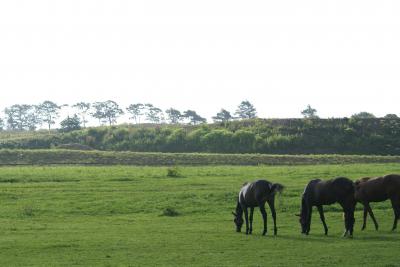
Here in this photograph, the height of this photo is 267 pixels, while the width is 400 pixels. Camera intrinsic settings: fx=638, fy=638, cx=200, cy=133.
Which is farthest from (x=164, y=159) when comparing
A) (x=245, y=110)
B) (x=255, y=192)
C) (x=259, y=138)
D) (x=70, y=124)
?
(x=245, y=110)

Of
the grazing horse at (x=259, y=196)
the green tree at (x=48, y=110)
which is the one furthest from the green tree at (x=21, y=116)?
the grazing horse at (x=259, y=196)

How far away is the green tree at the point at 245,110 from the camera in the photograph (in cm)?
15975

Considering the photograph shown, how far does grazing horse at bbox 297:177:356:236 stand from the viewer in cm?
2209

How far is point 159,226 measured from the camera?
25266mm

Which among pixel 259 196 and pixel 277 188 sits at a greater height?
pixel 277 188

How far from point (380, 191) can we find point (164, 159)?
45464 millimetres

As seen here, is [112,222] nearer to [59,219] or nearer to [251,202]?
[59,219]

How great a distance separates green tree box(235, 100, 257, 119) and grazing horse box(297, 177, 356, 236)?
136465 millimetres

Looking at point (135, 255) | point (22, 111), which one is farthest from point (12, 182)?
point (22, 111)

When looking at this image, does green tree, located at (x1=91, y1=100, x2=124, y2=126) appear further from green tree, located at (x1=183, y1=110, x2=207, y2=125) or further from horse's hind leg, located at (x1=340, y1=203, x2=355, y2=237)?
horse's hind leg, located at (x1=340, y1=203, x2=355, y2=237)

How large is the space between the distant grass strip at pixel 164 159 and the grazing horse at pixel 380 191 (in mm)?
37895

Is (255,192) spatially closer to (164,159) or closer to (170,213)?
(170,213)

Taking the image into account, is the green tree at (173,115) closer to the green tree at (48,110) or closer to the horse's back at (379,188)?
the green tree at (48,110)

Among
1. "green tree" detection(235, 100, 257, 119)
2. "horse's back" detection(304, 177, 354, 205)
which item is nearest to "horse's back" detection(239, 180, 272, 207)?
"horse's back" detection(304, 177, 354, 205)
